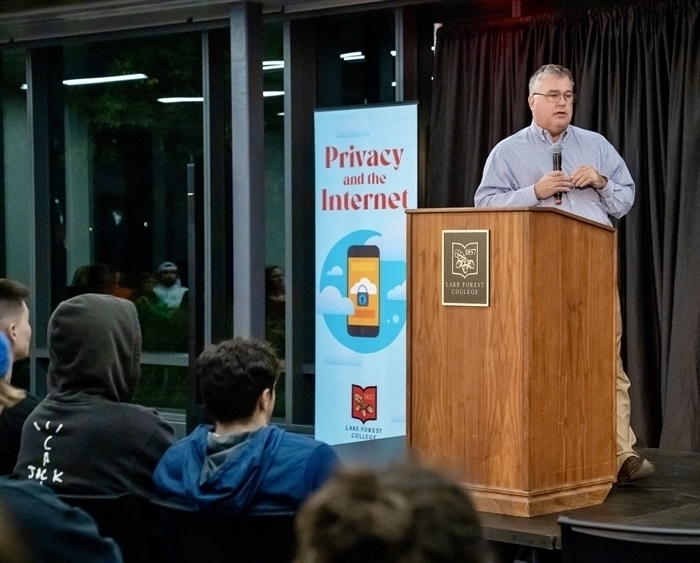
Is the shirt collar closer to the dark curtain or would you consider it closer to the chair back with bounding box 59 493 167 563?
the dark curtain

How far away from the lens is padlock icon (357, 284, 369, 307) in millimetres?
6512

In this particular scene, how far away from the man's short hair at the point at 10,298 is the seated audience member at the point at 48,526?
169cm

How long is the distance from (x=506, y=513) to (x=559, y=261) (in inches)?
31.0

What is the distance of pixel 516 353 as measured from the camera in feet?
10.8

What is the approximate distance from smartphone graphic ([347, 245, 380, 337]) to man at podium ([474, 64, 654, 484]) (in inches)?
97.1

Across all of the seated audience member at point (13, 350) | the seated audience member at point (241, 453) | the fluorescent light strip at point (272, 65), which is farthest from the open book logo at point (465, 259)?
the fluorescent light strip at point (272, 65)

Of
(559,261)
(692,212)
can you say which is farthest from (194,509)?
(692,212)

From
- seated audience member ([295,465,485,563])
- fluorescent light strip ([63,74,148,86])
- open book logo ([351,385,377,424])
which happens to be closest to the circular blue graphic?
open book logo ([351,385,377,424])

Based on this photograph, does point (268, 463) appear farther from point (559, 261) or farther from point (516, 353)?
point (559, 261)

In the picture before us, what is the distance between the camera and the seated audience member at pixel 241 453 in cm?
255

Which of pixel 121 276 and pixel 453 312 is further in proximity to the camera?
pixel 121 276

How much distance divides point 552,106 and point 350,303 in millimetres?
2838

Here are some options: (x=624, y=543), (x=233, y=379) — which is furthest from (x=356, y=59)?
(x=624, y=543)

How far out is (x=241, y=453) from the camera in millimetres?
2619
